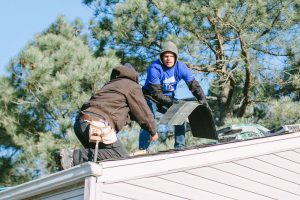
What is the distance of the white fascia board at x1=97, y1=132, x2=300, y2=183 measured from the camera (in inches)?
221

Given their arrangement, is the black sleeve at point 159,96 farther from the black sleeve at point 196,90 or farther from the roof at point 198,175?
the roof at point 198,175

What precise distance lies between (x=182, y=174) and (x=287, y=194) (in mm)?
1307

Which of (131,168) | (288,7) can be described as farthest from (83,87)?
(131,168)

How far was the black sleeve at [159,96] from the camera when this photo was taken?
7.89 metres

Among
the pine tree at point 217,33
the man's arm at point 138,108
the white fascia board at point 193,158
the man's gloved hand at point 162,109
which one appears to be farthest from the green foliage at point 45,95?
the man's arm at point 138,108

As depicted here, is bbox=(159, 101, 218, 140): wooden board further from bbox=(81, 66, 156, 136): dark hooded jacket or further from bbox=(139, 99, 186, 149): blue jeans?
bbox=(81, 66, 156, 136): dark hooded jacket

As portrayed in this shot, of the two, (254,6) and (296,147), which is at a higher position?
(254,6)

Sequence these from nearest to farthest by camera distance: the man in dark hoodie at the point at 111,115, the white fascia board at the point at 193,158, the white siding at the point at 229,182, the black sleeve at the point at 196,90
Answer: the white fascia board at the point at 193,158 < the white siding at the point at 229,182 < the man in dark hoodie at the point at 111,115 < the black sleeve at the point at 196,90

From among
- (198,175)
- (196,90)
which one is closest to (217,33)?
(196,90)

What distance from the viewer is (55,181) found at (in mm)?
5535

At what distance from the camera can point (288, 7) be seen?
15.0m

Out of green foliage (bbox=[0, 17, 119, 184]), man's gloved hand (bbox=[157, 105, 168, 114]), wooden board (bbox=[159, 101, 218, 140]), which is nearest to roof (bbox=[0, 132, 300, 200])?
wooden board (bbox=[159, 101, 218, 140])

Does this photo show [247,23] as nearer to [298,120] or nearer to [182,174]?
[298,120]

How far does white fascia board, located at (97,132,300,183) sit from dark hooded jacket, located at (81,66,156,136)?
526 mm
